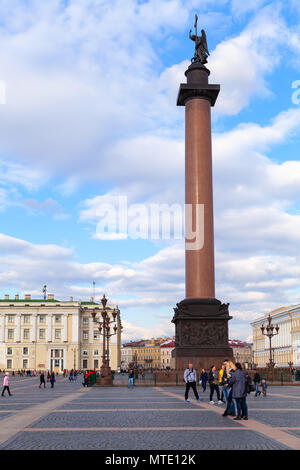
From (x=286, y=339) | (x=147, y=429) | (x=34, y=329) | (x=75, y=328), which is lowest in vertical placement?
(x=147, y=429)

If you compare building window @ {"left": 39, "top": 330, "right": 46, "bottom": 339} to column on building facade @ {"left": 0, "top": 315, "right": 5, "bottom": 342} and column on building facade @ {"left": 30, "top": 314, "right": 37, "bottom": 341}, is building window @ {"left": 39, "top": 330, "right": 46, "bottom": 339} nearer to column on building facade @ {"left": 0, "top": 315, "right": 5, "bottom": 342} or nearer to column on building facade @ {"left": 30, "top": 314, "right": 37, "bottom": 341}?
column on building facade @ {"left": 30, "top": 314, "right": 37, "bottom": 341}

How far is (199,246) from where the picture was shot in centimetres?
3853

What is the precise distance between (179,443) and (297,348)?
115734 millimetres

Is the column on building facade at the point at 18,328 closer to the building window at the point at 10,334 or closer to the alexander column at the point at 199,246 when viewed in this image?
the building window at the point at 10,334

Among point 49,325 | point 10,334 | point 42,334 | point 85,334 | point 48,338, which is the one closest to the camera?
point 48,338

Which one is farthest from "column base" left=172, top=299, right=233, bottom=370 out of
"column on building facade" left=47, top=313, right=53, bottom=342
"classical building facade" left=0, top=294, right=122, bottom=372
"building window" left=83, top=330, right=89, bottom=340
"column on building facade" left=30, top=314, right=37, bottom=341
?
"building window" left=83, top=330, right=89, bottom=340

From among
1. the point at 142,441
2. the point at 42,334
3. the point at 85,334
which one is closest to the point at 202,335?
the point at 142,441

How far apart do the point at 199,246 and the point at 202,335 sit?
6036mm

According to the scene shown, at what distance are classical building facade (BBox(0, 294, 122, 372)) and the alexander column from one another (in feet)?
272

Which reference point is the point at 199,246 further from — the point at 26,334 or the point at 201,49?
the point at 26,334

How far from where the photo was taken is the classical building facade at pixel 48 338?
385 ft

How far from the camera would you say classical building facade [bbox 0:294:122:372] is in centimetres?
11738

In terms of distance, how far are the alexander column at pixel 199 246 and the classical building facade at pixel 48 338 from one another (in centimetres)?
8306
